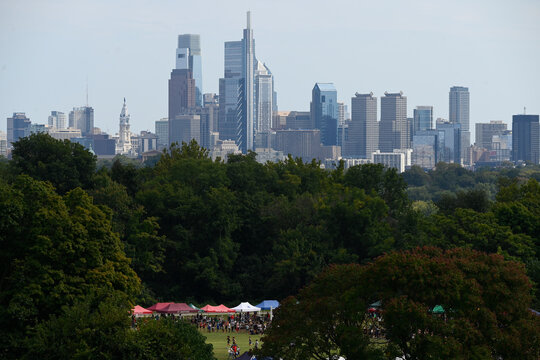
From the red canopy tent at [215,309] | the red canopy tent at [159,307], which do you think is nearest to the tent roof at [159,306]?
the red canopy tent at [159,307]

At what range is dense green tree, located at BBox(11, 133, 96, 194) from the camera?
58.4m

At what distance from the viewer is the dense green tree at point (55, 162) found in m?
58.4

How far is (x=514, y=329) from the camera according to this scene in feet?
97.1

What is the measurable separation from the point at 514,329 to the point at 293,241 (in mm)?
29292

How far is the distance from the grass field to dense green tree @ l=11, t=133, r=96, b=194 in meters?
12.0

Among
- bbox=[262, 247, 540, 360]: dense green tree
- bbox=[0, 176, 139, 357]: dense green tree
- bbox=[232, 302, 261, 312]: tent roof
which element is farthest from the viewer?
bbox=[232, 302, 261, 312]: tent roof

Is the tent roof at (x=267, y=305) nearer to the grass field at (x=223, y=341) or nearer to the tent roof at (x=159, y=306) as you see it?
the grass field at (x=223, y=341)

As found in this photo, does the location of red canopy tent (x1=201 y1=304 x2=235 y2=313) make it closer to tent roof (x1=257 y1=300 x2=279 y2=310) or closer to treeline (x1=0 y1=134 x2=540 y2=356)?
tent roof (x1=257 y1=300 x2=279 y2=310)

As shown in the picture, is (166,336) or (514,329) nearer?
(514,329)

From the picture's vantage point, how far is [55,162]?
58.8 metres

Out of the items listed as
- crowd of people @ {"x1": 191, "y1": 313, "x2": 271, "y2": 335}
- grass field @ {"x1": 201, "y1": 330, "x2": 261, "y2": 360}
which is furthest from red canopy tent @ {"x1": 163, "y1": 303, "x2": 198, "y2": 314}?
grass field @ {"x1": 201, "y1": 330, "x2": 261, "y2": 360}

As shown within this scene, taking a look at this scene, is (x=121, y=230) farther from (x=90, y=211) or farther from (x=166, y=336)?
(x=166, y=336)

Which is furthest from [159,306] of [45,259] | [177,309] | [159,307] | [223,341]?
[45,259]

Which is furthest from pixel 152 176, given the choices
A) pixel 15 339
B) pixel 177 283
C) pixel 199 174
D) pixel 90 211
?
pixel 15 339
